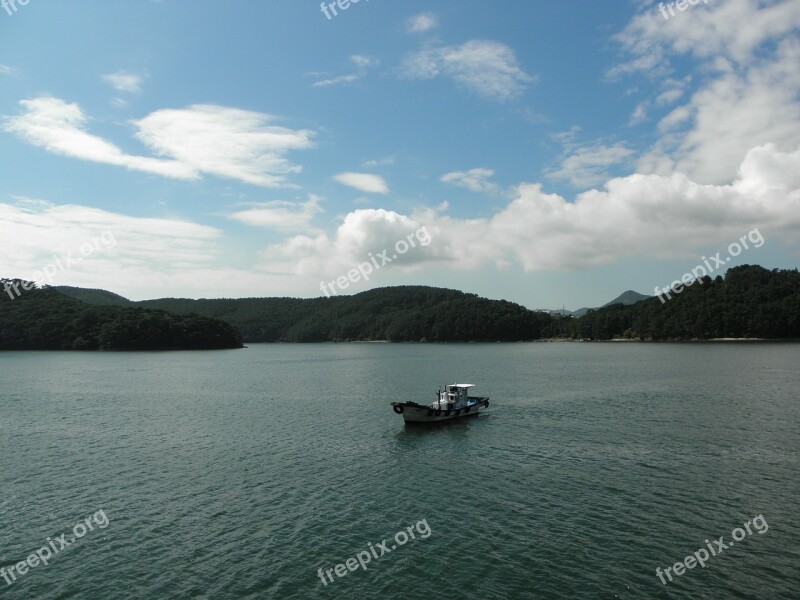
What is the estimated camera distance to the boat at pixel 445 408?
56.2 metres

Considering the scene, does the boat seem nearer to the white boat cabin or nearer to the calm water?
the white boat cabin

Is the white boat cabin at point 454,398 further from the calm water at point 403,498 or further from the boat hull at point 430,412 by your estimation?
the calm water at point 403,498

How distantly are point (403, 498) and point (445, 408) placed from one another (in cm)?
2818

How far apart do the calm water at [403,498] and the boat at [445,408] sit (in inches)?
74.7

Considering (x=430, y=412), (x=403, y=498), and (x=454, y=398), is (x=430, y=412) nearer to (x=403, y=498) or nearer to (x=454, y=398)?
(x=454, y=398)

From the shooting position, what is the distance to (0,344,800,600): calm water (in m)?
22.8

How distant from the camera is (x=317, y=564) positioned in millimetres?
24250

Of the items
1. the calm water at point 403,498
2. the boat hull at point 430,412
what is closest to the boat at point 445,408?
the boat hull at point 430,412

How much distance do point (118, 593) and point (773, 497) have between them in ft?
117

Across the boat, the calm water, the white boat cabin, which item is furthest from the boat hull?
the calm water

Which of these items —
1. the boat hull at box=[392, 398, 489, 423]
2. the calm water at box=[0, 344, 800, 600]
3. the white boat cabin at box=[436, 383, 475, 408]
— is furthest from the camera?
the white boat cabin at box=[436, 383, 475, 408]

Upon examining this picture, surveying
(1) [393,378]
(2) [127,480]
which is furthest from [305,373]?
(2) [127,480]

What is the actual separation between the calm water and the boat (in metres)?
1.90

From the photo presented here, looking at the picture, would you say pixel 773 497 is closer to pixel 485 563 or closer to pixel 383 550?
pixel 485 563
